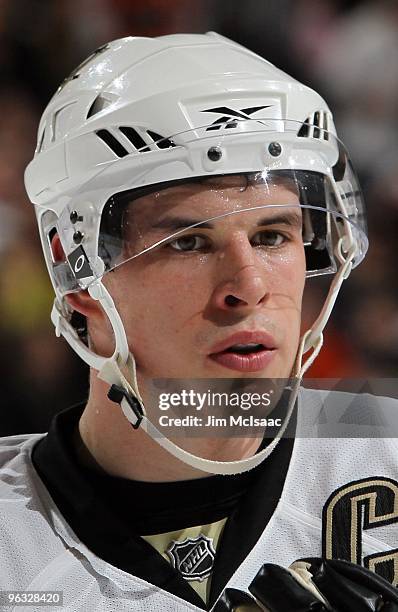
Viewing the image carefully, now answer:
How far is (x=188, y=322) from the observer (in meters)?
1.10

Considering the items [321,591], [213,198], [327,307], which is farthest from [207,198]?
[321,591]

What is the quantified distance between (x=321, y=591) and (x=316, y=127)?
53 centimetres

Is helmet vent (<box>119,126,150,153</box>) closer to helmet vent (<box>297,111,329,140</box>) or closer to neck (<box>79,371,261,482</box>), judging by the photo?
helmet vent (<box>297,111,329,140</box>)

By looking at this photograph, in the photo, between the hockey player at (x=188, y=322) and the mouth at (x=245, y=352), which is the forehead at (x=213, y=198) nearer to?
the hockey player at (x=188, y=322)

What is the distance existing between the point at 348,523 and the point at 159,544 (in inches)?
8.8

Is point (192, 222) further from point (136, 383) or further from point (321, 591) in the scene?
point (321, 591)

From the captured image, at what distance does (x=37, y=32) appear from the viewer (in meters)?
1.52

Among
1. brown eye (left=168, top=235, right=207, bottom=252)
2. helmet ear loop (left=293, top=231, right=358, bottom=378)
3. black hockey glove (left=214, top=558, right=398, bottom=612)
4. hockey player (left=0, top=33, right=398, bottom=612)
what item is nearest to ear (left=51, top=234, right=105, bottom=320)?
hockey player (left=0, top=33, right=398, bottom=612)

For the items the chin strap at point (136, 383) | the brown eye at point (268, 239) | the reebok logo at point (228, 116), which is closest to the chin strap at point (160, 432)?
the chin strap at point (136, 383)

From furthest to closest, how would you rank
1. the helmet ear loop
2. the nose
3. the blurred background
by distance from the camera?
the blurred background < the helmet ear loop < the nose

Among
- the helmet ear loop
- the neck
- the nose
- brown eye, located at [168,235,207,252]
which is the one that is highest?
brown eye, located at [168,235,207,252]

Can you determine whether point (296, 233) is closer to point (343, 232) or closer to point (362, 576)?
point (343, 232)

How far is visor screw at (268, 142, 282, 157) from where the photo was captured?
3.61 feet

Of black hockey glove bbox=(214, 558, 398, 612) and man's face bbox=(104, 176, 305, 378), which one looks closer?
black hockey glove bbox=(214, 558, 398, 612)
